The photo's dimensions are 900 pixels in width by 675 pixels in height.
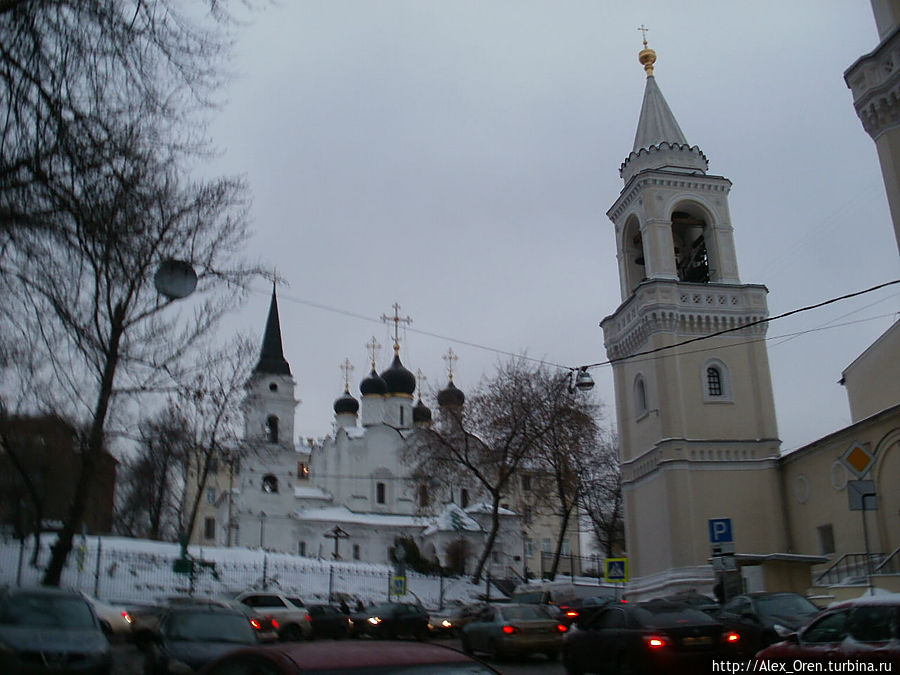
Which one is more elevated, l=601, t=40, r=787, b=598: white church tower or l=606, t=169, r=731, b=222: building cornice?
l=606, t=169, r=731, b=222: building cornice

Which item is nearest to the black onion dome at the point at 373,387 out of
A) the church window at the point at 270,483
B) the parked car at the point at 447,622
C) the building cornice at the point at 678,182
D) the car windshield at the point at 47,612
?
the church window at the point at 270,483

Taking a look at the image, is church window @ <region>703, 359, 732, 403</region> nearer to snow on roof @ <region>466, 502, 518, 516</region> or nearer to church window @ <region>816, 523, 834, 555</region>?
church window @ <region>816, 523, 834, 555</region>

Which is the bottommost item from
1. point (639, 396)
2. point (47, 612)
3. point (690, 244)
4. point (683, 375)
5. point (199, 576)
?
point (47, 612)

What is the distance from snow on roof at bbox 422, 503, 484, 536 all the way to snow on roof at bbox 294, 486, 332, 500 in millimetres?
10835

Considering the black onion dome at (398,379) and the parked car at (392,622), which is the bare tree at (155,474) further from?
the black onion dome at (398,379)

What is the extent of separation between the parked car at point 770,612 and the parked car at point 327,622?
11.3 meters

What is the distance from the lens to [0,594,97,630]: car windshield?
11.7 m

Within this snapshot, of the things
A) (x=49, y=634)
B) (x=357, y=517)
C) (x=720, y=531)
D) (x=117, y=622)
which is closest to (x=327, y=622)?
(x=117, y=622)

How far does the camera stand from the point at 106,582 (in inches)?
1182

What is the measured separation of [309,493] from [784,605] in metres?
55.6

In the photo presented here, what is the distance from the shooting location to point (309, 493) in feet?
224

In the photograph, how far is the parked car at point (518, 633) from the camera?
17453 mm

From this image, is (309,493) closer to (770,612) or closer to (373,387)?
(373,387)

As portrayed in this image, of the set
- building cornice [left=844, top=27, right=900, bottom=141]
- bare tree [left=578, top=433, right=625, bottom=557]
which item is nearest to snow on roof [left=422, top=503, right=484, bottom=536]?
bare tree [left=578, top=433, right=625, bottom=557]
